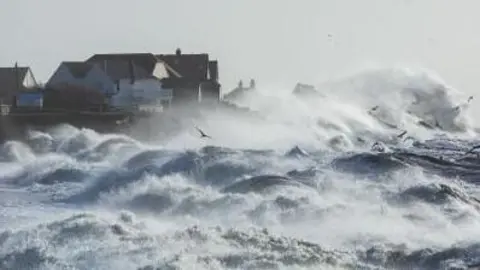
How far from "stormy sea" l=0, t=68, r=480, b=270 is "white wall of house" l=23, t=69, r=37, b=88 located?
18.9 meters

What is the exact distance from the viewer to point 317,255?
1733 centimetres

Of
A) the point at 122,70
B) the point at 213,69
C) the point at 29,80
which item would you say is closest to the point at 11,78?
the point at 29,80

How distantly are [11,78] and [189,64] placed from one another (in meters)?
12.1

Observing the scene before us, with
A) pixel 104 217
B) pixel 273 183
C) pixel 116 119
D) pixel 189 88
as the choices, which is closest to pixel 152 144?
pixel 116 119

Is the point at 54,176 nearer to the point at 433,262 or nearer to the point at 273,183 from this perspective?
the point at 273,183

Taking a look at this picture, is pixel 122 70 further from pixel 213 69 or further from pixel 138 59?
pixel 213 69

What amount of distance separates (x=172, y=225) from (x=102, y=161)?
20.5 meters

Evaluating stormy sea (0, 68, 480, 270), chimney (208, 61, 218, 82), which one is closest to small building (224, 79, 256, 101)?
chimney (208, 61, 218, 82)

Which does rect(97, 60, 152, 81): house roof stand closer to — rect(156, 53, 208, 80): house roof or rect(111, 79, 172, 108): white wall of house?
rect(111, 79, 172, 108): white wall of house

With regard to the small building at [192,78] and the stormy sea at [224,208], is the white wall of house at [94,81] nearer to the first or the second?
the small building at [192,78]

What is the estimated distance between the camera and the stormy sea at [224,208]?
17328mm

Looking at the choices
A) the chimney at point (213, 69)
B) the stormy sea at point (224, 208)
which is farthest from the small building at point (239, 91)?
the stormy sea at point (224, 208)

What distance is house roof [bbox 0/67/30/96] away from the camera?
210 ft

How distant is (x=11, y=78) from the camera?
65125 millimetres
